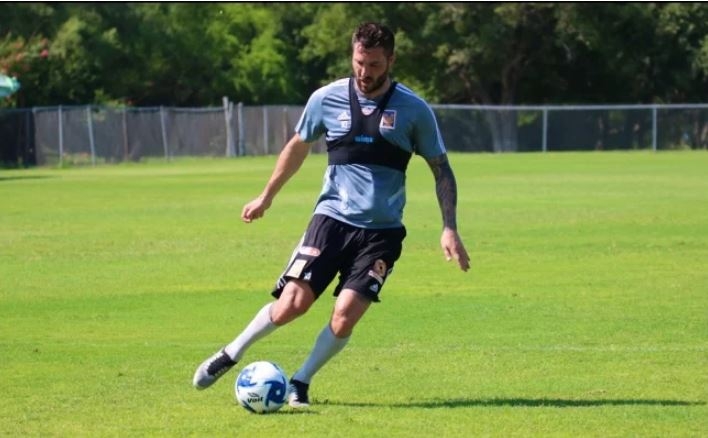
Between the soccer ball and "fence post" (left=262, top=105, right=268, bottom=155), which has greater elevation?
the soccer ball

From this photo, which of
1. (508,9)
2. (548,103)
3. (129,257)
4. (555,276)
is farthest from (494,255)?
(548,103)

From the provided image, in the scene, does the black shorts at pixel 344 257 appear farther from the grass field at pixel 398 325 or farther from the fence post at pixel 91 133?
the fence post at pixel 91 133

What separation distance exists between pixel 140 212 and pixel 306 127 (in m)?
19.3

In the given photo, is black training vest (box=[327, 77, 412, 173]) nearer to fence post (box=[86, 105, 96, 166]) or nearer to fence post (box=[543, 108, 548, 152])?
fence post (box=[86, 105, 96, 166])

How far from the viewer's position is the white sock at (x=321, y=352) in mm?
8680

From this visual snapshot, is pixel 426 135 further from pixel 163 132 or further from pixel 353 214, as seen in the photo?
pixel 163 132

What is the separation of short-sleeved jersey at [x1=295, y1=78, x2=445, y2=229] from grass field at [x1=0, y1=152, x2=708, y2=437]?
1.10 m

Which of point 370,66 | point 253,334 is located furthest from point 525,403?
point 370,66

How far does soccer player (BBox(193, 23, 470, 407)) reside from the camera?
337 inches

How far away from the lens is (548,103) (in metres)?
76.9

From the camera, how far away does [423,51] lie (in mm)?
74375

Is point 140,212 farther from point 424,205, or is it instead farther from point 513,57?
point 513,57

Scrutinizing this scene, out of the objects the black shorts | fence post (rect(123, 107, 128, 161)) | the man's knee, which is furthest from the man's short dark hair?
fence post (rect(123, 107, 128, 161))

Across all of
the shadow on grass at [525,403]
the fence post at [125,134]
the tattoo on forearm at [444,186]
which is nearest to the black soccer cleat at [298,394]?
the shadow on grass at [525,403]
